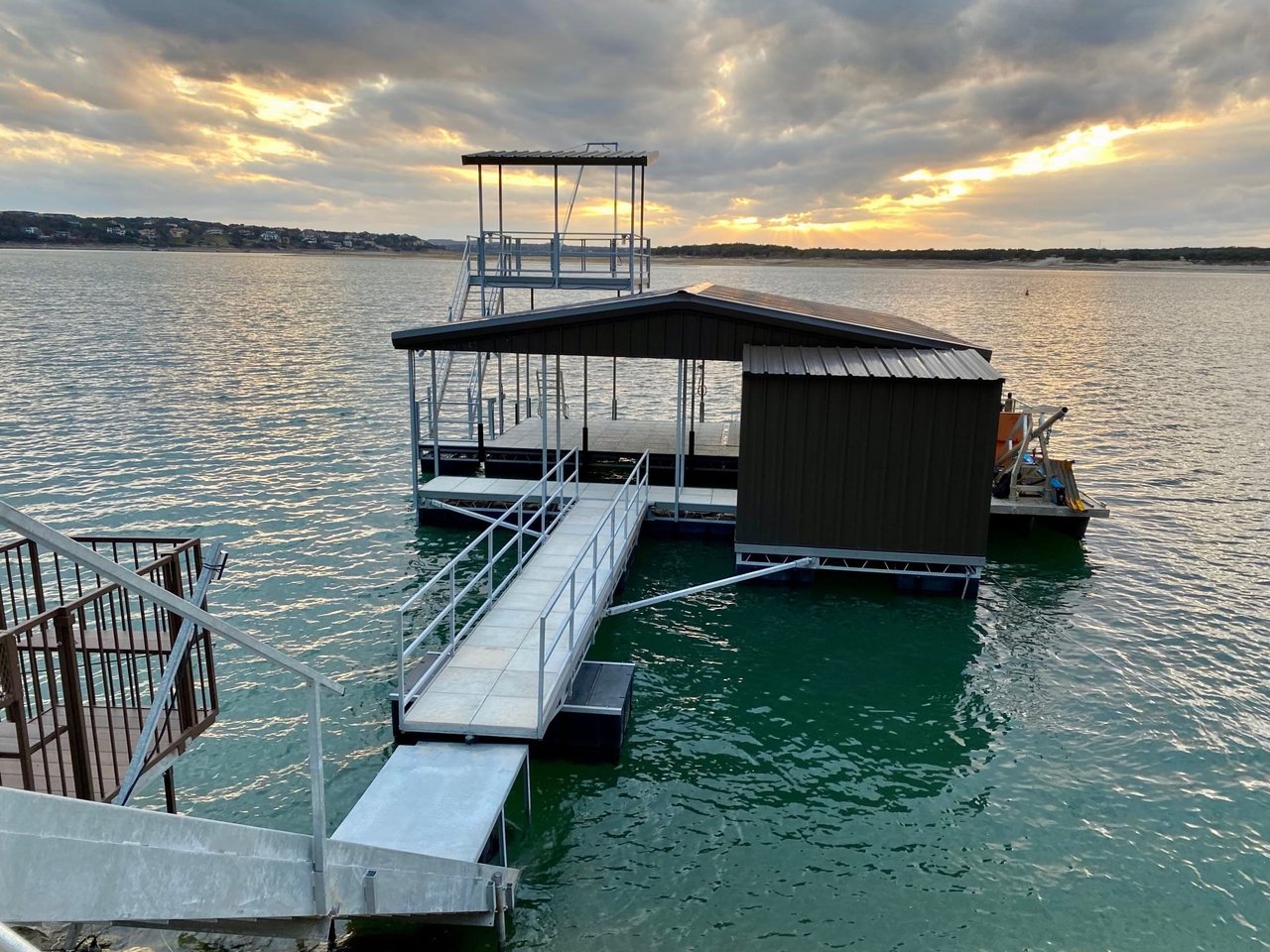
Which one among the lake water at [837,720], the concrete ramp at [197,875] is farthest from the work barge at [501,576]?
the lake water at [837,720]

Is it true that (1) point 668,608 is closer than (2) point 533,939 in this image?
No

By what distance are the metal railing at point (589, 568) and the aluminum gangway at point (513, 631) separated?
0.09 ft

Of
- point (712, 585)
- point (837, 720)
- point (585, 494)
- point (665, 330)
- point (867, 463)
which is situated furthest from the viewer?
point (585, 494)

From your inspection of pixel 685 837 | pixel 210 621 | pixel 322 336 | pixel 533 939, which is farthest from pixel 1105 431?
pixel 322 336

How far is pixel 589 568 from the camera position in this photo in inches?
575

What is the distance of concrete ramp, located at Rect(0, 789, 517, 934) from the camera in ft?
10.6

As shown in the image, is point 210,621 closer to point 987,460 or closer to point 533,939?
point 533,939

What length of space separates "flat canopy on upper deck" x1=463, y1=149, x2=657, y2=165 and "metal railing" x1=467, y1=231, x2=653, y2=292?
188 cm

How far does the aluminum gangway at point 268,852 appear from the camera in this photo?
10.7ft

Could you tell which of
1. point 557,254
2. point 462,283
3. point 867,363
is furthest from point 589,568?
point 462,283

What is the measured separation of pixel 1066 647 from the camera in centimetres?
1456

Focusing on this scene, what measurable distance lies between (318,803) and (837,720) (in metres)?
8.21

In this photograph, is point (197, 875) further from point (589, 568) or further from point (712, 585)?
point (589, 568)

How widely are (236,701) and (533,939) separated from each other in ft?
21.1
